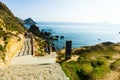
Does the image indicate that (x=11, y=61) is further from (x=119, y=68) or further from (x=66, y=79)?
(x=119, y=68)

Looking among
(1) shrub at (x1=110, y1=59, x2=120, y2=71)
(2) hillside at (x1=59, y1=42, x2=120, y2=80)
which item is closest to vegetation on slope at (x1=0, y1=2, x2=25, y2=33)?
(2) hillside at (x1=59, y1=42, x2=120, y2=80)

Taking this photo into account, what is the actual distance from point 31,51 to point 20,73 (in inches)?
532

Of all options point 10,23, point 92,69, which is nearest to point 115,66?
point 92,69

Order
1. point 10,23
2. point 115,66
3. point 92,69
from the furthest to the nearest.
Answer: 1. point 10,23
2. point 115,66
3. point 92,69

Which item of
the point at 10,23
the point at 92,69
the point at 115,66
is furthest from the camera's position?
the point at 10,23

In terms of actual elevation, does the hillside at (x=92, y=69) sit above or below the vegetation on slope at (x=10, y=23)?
below

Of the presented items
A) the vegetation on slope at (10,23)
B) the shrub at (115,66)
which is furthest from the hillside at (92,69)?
the vegetation on slope at (10,23)

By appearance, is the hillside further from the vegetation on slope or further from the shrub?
the vegetation on slope

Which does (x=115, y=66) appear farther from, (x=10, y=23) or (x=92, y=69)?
(x=10, y=23)

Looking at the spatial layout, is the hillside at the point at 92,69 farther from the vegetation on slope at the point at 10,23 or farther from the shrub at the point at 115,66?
the vegetation on slope at the point at 10,23

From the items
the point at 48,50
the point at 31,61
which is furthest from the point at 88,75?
the point at 48,50

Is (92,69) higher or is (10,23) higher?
(10,23)

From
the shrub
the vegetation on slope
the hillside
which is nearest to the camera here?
the hillside

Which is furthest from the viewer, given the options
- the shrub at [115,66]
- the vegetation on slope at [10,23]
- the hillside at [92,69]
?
the vegetation on slope at [10,23]
